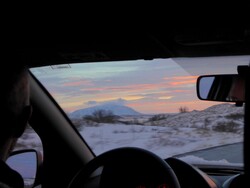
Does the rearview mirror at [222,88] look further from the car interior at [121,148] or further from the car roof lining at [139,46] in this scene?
the car roof lining at [139,46]

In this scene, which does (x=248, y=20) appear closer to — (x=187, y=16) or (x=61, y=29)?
(x=187, y=16)

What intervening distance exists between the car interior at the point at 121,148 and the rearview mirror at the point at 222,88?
2cm

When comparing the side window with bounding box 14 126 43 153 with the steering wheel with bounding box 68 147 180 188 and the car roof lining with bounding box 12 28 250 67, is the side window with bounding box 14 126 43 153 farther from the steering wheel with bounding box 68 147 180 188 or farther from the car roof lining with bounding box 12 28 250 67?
the steering wheel with bounding box 68 147 180 188

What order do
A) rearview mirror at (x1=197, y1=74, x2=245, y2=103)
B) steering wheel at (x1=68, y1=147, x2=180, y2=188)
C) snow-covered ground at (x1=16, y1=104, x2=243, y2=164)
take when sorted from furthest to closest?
snow-covered ground at (x1=16, y1=104, x2=243, y2=164) → steering wheel at (x1=68, y1=147, x2=180, y2=188) → rearview mirror at (x1=197, y1=74, x2=245, y2=103)

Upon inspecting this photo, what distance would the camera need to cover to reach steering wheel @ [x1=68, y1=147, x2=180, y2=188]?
10.7 feet

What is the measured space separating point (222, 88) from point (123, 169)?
0.98 meters

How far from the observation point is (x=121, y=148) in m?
3.41

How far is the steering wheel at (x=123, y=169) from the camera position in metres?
3.26

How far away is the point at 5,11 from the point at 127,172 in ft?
4.81

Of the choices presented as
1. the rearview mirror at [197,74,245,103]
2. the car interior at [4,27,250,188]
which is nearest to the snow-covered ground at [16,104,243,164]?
the car interior at [4,27,250,188]

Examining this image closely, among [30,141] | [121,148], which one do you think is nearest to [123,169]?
[121,148]

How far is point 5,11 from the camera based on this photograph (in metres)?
3.53

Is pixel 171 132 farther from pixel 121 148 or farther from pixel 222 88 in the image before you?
pixel 222 88

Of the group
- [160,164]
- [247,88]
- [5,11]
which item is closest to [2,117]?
[247,88]
